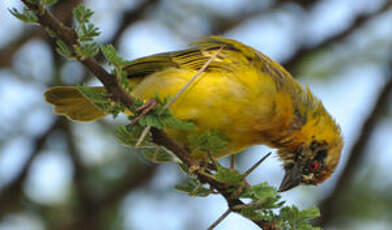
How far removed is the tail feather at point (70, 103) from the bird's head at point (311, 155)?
4.15 ft

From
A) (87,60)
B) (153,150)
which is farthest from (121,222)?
(87,60)

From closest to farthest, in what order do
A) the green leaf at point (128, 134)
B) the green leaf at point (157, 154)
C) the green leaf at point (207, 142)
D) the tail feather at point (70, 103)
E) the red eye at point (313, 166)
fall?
the green leaf at point (128, 134) < the green leaf at point (207, 142) < the green leaf at point (157, 154) < the tail feather at point (70, 103) < the red eye at point (313, 166)

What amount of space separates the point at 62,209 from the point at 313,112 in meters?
2.46

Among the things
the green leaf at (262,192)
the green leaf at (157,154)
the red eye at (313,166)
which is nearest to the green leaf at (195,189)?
the green leaf at (157,154)

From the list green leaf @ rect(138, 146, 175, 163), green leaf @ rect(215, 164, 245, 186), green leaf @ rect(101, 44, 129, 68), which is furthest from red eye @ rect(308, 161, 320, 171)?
green leaf @ rect(101, 44, 129, 68)

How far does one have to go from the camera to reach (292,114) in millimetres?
3445

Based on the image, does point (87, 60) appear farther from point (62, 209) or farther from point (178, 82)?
point (62, 209)

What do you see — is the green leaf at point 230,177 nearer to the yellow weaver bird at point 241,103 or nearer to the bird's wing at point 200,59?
the yellow weaver bird at point 241,103

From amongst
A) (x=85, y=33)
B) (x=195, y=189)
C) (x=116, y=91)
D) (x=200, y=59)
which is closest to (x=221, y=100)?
(x=200, y=59)

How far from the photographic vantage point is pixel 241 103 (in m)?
3.17

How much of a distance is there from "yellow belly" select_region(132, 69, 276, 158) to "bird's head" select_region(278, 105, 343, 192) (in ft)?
1.26

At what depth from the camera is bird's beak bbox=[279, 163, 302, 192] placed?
11.7ft

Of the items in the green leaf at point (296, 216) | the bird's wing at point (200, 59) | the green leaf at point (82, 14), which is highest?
the green leaf at point (82, 14)

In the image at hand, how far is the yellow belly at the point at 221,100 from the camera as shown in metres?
3.11
